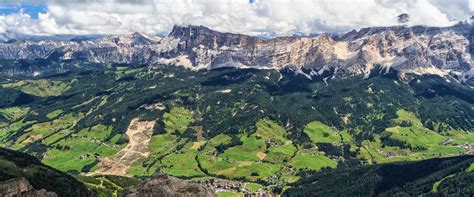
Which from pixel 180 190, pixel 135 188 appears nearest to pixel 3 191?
pixel 135 188

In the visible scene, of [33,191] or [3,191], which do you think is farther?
[33,191]

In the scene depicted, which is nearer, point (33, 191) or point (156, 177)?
point (156, 177)

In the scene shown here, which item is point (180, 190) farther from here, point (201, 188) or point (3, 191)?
point (3, 191)

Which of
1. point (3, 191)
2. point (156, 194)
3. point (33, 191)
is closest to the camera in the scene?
point (156, 194)

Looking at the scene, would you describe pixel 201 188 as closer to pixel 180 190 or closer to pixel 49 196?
pixel 180 190

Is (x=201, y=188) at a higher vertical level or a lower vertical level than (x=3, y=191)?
higher

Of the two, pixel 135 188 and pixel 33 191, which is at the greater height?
pixel 135 188

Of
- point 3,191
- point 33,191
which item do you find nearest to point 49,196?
point 33,191

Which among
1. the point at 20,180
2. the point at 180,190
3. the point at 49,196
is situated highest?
the point at 180,190

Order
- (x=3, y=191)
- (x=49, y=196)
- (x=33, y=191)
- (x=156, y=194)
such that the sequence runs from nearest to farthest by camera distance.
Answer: (x=156, y=194) < (x=3, y=191) < (x=33, y=191) < (x=49, y=196)
